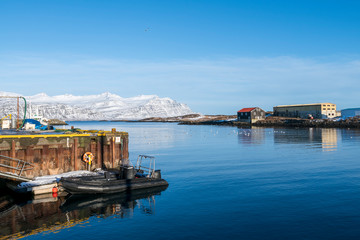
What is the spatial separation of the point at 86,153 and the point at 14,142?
605 centimetres

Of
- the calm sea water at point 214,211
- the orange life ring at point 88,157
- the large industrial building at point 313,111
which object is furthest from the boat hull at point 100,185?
the large industrial building at point 313,111

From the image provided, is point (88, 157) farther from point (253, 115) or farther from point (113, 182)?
point (253, 115)

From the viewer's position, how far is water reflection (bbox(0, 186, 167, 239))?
1808 cm

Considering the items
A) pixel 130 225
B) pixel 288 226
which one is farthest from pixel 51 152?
pixel 288 226

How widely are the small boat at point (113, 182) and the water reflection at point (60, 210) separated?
0.50 metres

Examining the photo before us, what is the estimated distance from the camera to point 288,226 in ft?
57.1

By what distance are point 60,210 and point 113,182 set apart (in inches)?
198

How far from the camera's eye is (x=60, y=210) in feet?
69.0

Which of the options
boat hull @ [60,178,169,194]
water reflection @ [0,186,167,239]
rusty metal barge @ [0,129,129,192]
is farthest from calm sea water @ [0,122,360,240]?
rusty metal barge @ [0,129,129,192]

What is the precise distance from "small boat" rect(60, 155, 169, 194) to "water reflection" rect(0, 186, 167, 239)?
502mm

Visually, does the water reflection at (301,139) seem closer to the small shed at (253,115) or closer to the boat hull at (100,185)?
the boat hull at (100,185)

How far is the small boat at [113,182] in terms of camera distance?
2369 centimetres

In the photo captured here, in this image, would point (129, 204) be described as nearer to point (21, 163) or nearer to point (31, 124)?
point (21, 163)

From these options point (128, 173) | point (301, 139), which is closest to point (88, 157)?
point (128, 173)
